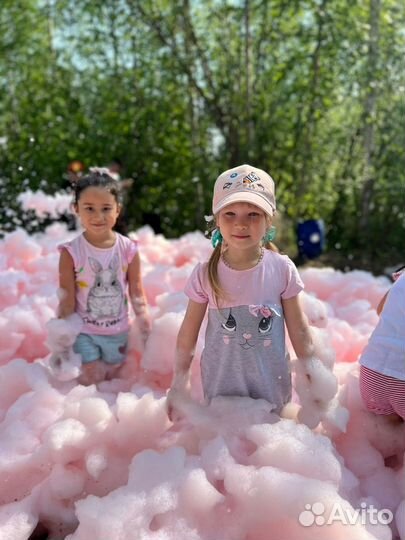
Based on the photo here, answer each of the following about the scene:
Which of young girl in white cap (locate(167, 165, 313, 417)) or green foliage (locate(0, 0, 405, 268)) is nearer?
young girl in white cap (locate(167, 165, 313, 417))

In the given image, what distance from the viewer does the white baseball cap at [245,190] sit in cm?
150

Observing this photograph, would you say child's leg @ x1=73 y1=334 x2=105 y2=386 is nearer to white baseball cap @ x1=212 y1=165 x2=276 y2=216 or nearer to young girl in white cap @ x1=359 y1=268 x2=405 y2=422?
white baseball cap @ x1=212 y1=165 x2=276 y2=216

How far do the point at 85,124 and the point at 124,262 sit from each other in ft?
12.5

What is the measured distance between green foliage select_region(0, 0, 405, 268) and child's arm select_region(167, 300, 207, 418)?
11.0 ft

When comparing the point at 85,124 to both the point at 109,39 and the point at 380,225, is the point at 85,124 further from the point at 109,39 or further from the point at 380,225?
the point at 380,225

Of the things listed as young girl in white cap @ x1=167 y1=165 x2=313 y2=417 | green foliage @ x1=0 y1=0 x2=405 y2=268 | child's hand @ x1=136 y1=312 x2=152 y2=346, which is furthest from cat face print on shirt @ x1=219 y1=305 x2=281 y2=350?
green foliage @ x1=0 y1=0 x2=405 y2=268

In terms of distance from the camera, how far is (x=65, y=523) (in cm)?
154

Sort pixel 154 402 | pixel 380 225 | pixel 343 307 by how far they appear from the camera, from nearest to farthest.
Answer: pixel 154 402
pixel 343 307
pixel 380 225

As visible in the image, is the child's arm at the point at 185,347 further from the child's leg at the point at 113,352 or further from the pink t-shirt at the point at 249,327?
the child's leg at the point at 113,352

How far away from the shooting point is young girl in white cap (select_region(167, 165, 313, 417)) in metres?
1.53

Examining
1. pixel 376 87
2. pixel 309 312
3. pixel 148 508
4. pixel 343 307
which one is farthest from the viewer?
pixel 376 87

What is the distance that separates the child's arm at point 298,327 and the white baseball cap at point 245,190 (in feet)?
0.84

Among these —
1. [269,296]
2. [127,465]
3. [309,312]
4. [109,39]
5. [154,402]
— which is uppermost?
[109,39]

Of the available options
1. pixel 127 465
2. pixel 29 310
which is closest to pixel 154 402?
pixel 127 465
